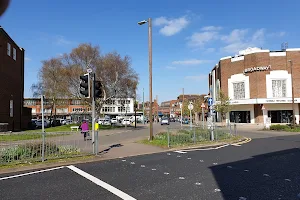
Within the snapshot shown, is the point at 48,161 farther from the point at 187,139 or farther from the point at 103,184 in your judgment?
the point at 187,139

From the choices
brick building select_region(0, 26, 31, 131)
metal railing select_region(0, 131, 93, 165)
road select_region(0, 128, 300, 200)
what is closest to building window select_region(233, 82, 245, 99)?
brick building select_region(0, 26, 31, 131)

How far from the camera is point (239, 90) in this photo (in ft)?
147

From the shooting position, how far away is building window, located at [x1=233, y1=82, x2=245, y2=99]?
44.1 metres

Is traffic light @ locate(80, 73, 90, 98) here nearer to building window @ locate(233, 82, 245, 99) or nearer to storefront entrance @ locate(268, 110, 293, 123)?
building window @ locate(233, 82, 245, 99)

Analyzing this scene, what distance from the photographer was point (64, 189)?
249 inches

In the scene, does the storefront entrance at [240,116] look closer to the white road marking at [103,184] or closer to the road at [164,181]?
the road at [164,181]

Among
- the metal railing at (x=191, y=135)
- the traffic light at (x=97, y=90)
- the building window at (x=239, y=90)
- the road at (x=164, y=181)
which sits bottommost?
the road at (x=164, y=181)

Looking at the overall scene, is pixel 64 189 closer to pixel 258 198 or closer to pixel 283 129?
pixel 258 198

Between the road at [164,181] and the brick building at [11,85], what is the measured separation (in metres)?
22.6

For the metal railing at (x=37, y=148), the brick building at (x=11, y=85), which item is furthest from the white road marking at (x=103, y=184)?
the brick building at (x=11, y=85)

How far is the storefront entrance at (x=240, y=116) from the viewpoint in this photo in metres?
43.7

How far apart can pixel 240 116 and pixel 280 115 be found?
6.02 m

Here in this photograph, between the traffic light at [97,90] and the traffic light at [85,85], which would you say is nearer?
the traffic light at [85,85]

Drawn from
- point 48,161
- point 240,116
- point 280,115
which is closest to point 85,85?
point 48,161
